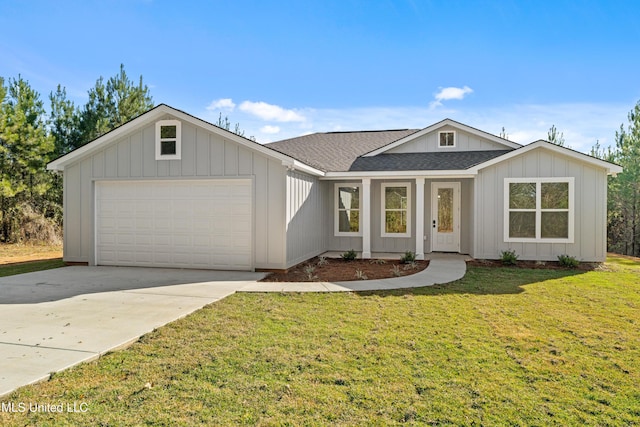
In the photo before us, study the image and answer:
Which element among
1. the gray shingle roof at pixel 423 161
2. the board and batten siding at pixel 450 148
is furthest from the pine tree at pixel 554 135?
the gray shingle roof at pixel 423 161

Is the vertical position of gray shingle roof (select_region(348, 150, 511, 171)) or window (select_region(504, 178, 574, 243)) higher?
gray shingle roof (select_region(348, 150, 511, 171))

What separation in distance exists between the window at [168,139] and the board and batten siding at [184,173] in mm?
131

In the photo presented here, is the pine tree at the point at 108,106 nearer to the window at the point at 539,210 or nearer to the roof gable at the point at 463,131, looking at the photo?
the roof gable at the point at 463,131

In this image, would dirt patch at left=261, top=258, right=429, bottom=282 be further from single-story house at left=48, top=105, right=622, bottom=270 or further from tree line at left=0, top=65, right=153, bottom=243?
tree line at left=0, top=65, right=153, bottom=243

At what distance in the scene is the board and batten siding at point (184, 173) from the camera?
9734 mm

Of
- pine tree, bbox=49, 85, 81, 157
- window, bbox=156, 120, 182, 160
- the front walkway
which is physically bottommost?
the front walkway

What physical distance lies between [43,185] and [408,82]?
1682 centimetres

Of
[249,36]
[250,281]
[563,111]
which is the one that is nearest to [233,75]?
[249,36]

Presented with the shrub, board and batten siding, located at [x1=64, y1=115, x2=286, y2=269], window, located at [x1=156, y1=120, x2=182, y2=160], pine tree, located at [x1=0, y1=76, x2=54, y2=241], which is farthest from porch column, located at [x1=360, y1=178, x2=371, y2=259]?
pine tree, located at [x1=0, y1=76, x2=54, y2=241]

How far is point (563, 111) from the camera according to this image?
2209cm

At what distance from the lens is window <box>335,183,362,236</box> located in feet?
44.5

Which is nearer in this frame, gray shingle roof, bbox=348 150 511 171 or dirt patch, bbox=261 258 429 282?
dirt patch, bbox=261 258 429 282

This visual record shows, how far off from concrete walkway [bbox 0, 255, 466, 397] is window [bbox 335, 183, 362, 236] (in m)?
3.26

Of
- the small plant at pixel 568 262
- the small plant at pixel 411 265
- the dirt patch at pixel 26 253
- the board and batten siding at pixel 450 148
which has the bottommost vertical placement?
the dirt patch at pixel 26 253
